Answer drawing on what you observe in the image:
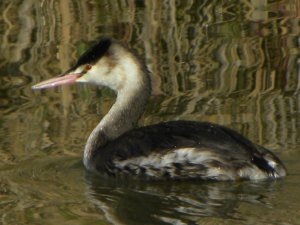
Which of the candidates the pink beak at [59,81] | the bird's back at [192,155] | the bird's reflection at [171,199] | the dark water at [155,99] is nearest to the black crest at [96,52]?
the pink beak at [59,81]

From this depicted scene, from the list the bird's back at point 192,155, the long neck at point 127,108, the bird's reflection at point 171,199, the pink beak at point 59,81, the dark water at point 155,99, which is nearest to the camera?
the bird's reflection at point 171,199

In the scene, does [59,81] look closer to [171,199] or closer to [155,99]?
[155,99]

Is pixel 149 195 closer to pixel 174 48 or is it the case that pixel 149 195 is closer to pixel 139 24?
pixel 174 48

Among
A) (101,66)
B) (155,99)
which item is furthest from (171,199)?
(155,99)

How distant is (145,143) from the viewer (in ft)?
24.6

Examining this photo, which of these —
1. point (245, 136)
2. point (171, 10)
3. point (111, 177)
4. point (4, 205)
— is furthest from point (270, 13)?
point (4, 205)

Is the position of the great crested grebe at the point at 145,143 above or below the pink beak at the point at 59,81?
below

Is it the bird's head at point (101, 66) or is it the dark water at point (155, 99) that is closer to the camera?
the dark water at point (155, 99)

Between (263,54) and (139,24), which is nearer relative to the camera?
(263,54)

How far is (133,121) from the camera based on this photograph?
26.7 ft

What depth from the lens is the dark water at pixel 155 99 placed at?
699 cm

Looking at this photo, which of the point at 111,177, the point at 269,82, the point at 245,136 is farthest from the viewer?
the point at 269,82

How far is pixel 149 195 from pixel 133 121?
975 millimetres

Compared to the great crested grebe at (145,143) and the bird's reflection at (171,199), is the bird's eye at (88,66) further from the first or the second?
the bird's reflection at (171,199)
